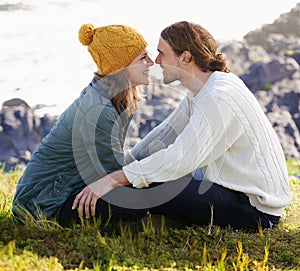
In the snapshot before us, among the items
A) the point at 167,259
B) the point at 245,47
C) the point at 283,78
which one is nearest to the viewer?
the point at 167,259

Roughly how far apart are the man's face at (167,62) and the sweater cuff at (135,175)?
661mm

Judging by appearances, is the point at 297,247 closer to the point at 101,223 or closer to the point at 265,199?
the point at 265,199

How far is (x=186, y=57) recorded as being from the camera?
3748 mm

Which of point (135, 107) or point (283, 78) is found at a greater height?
point (135, 107)

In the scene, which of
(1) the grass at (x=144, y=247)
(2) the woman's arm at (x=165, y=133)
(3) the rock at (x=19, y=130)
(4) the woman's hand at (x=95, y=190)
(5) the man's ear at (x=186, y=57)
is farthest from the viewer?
(3) the rock at (x=19, y=130)

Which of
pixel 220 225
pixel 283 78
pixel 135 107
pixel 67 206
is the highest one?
pixel 135 107

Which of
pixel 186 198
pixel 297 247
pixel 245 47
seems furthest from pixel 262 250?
pixel 245 47

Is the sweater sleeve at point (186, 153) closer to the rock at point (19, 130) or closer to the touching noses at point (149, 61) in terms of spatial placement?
the touching noses at point (149, 61)

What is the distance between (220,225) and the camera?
3738mm

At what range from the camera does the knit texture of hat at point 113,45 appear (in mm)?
3746

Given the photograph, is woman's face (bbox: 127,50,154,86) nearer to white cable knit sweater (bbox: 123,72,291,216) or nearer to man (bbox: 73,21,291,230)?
man (bbox: 73,21,291,230)

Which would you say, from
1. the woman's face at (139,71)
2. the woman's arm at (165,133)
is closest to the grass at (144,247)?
the woman's arm at (165,133)

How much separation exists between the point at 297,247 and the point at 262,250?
275mm

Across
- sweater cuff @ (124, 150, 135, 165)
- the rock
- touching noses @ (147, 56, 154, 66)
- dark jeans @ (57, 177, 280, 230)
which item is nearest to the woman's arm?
sweater cuff @ (124, 150, 135, 165)
